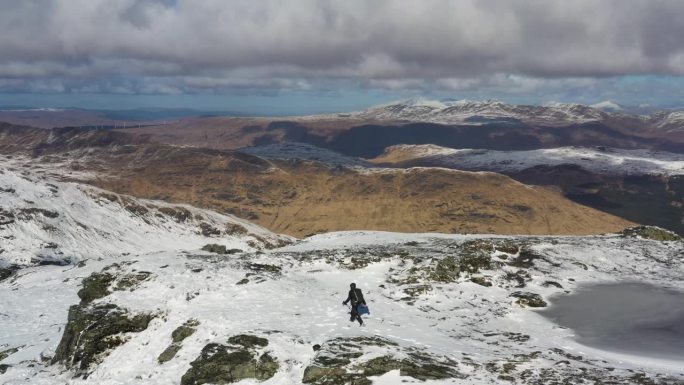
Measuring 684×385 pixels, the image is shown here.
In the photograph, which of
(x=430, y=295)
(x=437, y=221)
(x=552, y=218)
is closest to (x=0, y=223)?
(x=430, y=295)

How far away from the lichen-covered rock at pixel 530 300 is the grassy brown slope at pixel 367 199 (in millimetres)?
108565

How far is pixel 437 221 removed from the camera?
472 ft

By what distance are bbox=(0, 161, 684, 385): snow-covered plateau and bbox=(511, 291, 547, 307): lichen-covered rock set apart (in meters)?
0.12

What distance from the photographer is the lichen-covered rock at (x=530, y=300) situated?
25.9 m

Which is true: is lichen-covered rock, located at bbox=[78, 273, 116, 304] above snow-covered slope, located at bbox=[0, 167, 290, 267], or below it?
above

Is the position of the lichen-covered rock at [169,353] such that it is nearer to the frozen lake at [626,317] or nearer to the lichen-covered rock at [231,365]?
the lichen-covered rock at [231,365]

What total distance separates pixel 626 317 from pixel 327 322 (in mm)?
15645

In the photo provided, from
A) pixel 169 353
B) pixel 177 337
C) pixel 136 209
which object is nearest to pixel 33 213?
pixel 136 209

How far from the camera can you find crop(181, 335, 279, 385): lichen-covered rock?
16406 millimetres

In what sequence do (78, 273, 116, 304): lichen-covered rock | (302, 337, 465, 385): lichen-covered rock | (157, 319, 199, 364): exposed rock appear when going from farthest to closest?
(78, 273, 116, 304): lichen-covered rock, (157, 319, 199, 364): exposed rock, (302, 337, 465, 385): lichen-covered rock

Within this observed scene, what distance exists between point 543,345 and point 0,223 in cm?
8182

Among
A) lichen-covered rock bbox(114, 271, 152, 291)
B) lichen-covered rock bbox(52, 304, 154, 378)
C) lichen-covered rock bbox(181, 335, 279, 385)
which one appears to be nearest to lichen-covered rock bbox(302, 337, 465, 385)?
lichen-covered rock bbox(181, 335, 279, 385)

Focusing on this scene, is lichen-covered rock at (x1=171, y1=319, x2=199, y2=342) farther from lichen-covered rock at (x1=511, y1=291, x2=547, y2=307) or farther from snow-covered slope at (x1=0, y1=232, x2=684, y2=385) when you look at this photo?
lichen-covered rock at (x1=511, y1=291, x2=547, y2=307)

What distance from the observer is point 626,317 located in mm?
23906
